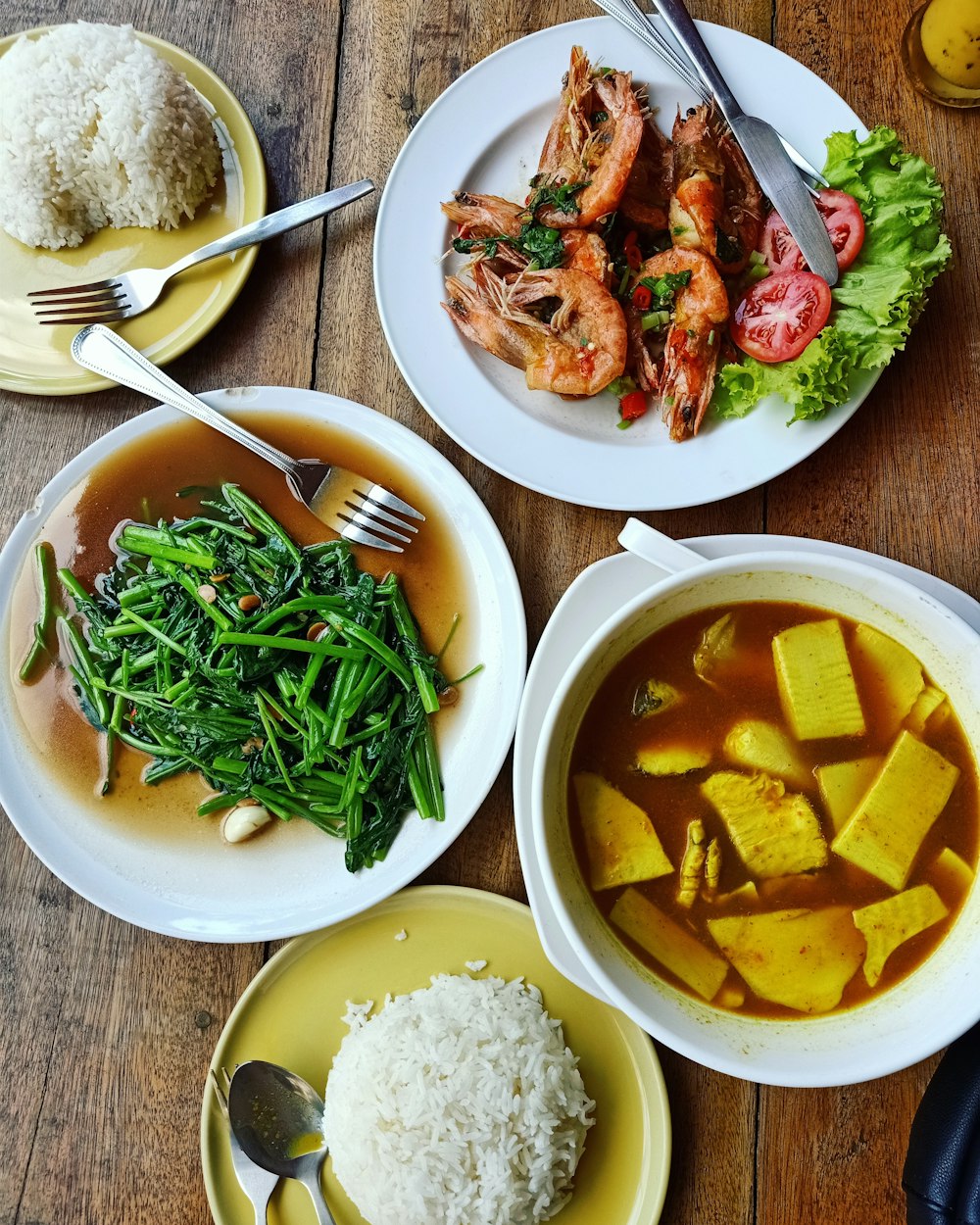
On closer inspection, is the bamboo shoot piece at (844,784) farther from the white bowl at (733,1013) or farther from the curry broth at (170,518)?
the curry broth at (170,518)

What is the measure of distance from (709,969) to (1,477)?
74.4 inches

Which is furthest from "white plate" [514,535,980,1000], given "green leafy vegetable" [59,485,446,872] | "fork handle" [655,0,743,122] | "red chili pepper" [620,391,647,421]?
"fork handle" [655,0,743,122]

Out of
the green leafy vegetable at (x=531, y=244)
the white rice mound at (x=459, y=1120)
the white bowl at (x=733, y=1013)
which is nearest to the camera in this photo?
the white bowl at (x=733, y=1013)

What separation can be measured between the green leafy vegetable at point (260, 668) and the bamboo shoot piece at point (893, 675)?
874 millimetres

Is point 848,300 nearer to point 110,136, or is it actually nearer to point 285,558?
point 285,558

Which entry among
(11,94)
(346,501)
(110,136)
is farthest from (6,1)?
(346,501)

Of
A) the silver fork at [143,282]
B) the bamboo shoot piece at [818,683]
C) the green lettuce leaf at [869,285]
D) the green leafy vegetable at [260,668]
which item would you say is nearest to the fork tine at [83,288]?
the silver fork at [143,282]

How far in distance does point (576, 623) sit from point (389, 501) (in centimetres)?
54

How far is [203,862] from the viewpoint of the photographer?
6.57 ft

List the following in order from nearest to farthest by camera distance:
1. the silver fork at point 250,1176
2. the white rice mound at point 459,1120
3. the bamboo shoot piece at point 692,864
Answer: the bamboo shoot piece at point 692,864
the white rice mound at point 459,1120
the silver fork at point 250,1176

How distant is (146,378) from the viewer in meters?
2.02

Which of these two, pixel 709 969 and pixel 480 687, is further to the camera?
pixel 480 687

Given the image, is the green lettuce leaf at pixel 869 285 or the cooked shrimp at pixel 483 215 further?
the cooked shrimp at pixel 483 215

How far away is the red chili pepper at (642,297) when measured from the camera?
1995 mm
